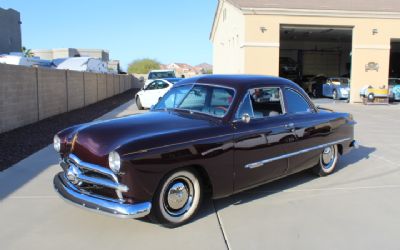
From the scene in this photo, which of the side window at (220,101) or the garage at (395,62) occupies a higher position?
the garage at (395,62)

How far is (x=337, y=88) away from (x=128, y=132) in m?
22.6

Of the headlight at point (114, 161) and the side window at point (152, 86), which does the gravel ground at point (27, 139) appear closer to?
the headlight at point (114, 161)

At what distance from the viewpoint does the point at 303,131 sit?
600 cm

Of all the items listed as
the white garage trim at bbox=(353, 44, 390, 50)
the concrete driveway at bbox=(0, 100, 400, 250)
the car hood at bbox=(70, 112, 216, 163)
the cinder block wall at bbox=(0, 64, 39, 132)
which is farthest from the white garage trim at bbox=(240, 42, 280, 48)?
the car hood at bbox=(70, 112, 216, 163)

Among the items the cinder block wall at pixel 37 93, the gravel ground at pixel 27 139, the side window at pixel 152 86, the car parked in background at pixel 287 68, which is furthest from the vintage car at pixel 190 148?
the car parked in background at pixel 287 68

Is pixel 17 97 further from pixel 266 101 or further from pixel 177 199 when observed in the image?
pixel 177 199

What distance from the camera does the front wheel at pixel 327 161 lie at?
662 cm

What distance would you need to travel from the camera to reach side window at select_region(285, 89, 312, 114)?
19.6 feet

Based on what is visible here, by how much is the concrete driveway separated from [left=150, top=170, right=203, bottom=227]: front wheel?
13cm

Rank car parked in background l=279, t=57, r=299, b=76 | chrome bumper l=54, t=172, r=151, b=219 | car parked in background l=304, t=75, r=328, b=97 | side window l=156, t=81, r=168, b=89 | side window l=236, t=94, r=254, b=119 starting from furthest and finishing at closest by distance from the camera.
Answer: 1. car parked in background l=279, t=57, r=299, b=76
2. car parked in background l=304, t=75, r=328, b=97
3. side window l=156, t=81, r=168, b=89
4. side window l=236, t=94, r=254, b=119
5. chrome bumper l=54, t=172, r=151, b=219

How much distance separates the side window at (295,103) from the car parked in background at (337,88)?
19173 millimetres

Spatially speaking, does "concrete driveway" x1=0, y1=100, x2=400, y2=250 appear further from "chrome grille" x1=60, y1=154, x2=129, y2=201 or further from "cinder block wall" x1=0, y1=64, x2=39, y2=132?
"cinder block wall" x1=0, y1=64, x2=39, y2=132

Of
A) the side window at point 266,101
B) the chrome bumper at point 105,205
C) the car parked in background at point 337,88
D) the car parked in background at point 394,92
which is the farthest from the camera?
the car parked in background at point 337,88

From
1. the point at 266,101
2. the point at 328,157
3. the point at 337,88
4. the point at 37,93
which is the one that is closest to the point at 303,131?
the point at 266,101
